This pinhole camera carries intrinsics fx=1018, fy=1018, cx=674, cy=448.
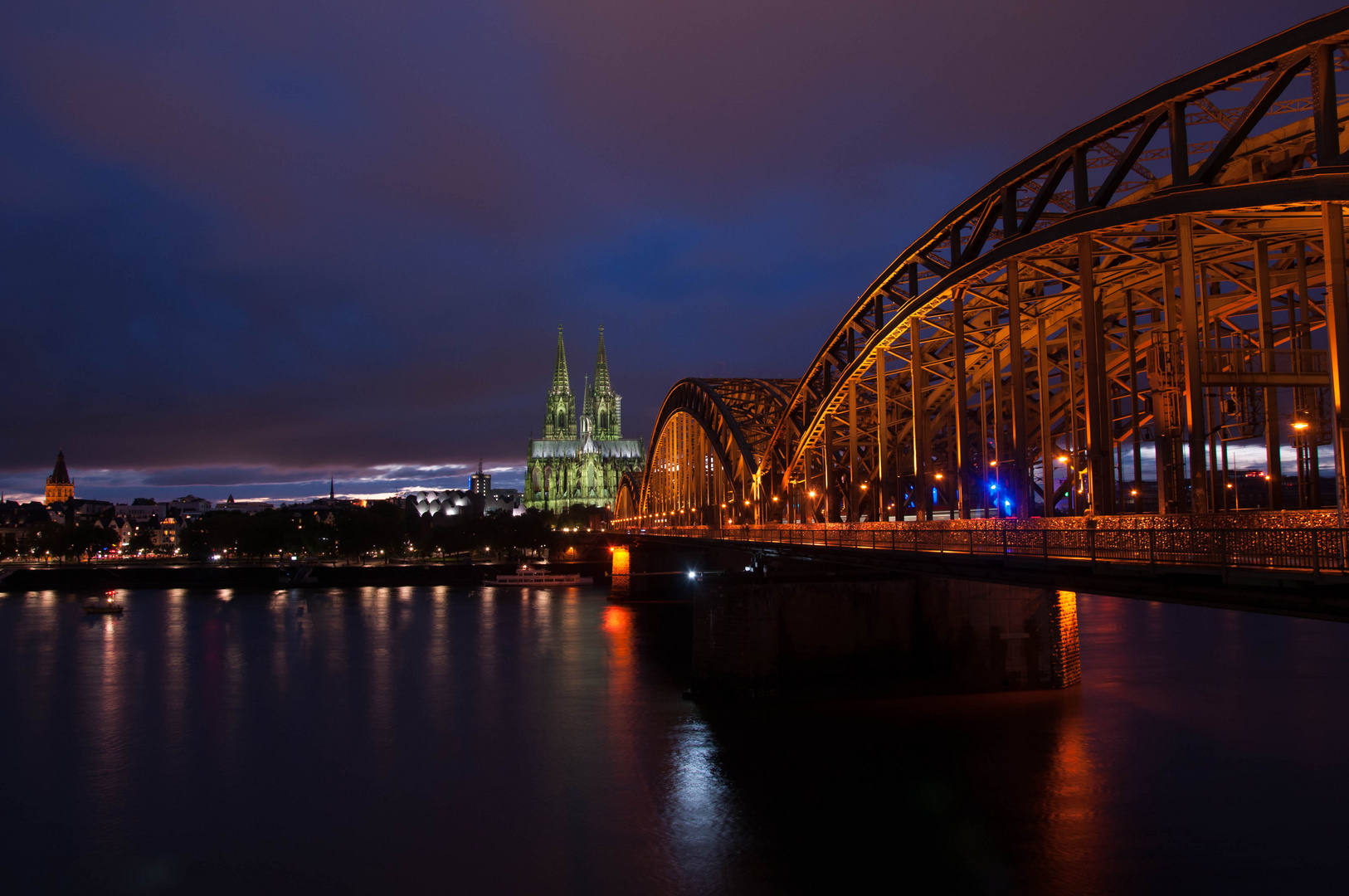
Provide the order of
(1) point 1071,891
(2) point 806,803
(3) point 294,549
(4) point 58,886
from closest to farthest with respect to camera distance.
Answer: (1) point 1071,891 → (4) point 58,886 → (2) point 806,803 → (3) point 294,549

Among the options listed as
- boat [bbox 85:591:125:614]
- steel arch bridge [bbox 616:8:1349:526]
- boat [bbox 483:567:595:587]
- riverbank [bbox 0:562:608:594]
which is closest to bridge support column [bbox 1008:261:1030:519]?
steel arch bridge [bbox 616:8:1349:526]

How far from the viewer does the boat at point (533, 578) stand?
359 feet

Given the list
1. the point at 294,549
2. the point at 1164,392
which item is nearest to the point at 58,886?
the point at 1164,392

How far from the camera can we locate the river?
21.6 m

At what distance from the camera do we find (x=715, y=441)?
74.6 m

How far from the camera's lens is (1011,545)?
68.8ft

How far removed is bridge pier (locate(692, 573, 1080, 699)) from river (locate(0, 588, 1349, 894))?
3.51ft

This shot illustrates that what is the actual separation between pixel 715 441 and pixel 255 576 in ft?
220

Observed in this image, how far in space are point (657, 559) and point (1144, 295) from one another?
6519 cm

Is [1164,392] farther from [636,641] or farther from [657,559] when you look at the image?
[657,559]

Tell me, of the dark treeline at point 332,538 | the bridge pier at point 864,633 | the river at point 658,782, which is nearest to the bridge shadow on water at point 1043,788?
the river at point 658,782

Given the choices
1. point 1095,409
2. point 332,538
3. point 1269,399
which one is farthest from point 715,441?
point 332,538

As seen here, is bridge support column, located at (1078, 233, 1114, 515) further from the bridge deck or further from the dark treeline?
the dark treeline

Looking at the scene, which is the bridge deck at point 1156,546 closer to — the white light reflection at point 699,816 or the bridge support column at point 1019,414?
the bridge support column at point 1019,414
